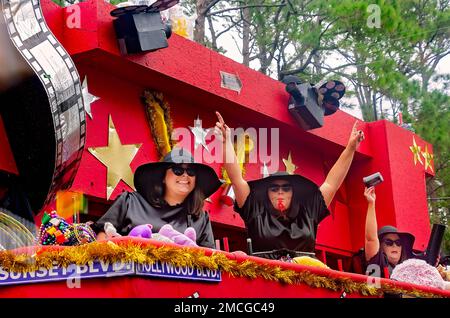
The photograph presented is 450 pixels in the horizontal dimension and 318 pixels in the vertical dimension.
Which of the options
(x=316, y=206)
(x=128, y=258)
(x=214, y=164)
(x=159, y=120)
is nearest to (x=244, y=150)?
(x=214, y=164)

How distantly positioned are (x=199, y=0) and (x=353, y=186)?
4.72 meters

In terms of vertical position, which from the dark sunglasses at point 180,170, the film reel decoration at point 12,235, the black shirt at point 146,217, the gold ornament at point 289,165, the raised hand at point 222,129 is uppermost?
the gold ornament at point 289,165

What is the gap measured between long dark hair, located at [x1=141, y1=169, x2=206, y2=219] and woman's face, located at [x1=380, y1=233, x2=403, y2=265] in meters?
2.33

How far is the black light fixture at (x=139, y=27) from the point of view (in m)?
6.46

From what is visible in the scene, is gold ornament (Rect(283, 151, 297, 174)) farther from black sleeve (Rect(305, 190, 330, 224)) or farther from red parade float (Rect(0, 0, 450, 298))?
black sleeve (Rect(305, 190, 330, 224))

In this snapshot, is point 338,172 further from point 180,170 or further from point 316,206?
point 180,170

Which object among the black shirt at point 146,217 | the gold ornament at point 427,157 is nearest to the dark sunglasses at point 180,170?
the black shirt at point 146,217

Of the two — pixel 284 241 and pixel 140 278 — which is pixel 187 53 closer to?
pixel 284 241

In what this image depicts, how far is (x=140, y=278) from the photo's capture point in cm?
308

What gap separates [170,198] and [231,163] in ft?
1.55

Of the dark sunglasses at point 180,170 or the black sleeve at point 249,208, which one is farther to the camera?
the black sleeve at point 249,208

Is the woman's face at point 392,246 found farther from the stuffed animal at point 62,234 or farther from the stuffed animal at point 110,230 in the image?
the stuffed animal at point 62,234

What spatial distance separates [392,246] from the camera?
6.94 metres

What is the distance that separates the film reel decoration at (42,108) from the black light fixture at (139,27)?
4.49 feet
